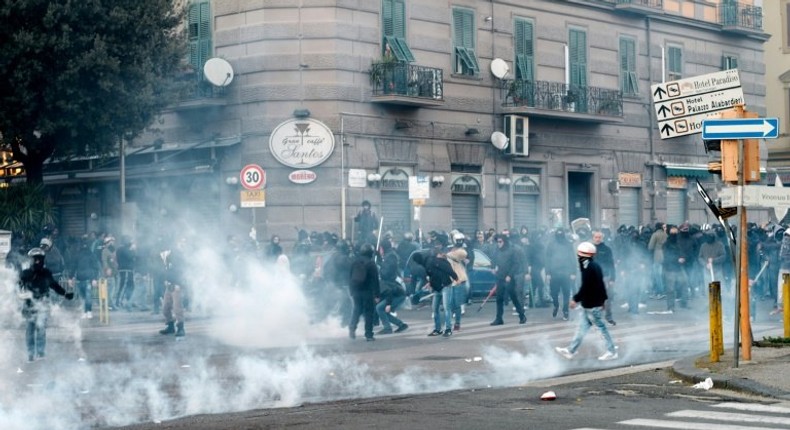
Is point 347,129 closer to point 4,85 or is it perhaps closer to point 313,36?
point 313,36

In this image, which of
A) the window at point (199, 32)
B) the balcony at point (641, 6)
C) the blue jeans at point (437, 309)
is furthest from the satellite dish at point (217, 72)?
the balcony at point (641, 6)

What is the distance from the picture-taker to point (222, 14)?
3353 centimetres

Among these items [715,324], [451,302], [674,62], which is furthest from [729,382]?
[674,62]

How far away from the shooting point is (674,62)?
143 feet

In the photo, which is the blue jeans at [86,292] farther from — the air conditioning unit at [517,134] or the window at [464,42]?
the air conditioning unit at [517,134]

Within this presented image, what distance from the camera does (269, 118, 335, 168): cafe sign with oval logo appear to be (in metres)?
32.1

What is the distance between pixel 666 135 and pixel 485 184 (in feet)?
69.5

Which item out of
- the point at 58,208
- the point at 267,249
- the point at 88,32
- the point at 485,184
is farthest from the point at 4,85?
the point at 485,184

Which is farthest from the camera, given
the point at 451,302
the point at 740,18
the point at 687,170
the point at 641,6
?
the point at 740,18

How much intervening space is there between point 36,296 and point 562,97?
2286 centimetres

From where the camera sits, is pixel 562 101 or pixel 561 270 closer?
pixel 561 270

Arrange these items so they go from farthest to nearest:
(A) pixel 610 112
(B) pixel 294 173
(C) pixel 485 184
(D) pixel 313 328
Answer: (A) pixel 610 112, (C) pixel 485 184, (B) pixel 294 173, (D) pixel 313 328

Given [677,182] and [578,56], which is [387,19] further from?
[677,182]

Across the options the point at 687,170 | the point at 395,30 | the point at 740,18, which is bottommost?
the point at 687,170
